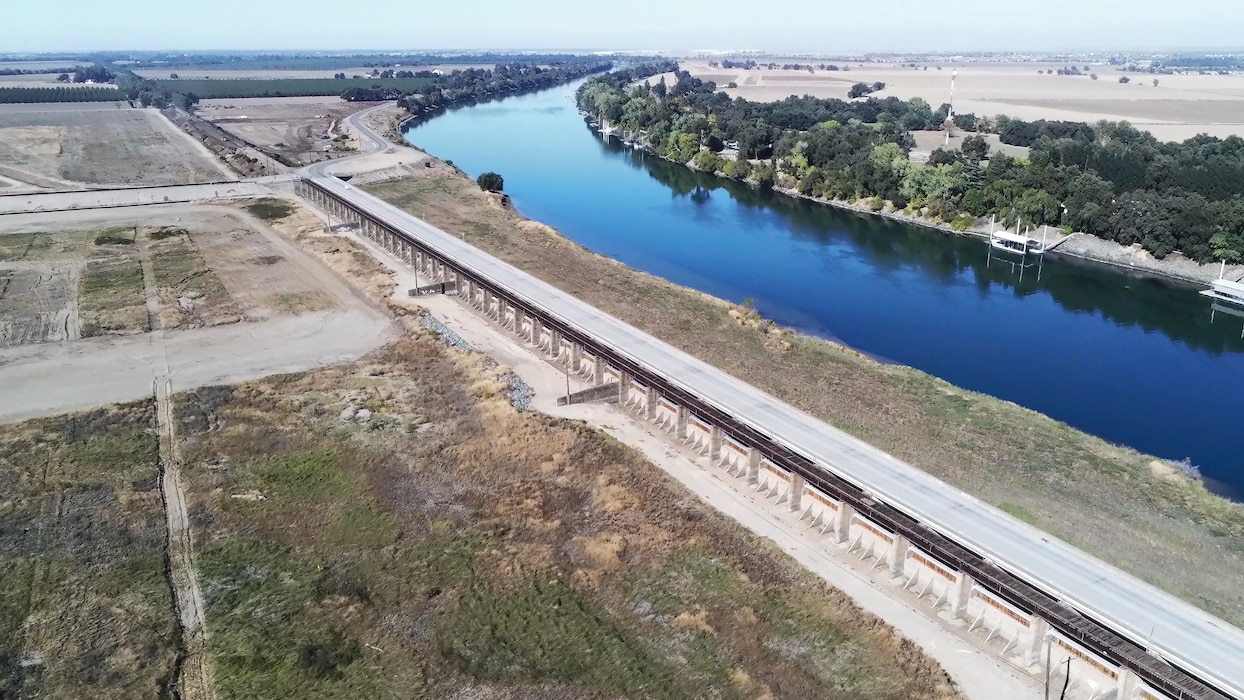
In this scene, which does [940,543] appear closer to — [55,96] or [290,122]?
[290,122]

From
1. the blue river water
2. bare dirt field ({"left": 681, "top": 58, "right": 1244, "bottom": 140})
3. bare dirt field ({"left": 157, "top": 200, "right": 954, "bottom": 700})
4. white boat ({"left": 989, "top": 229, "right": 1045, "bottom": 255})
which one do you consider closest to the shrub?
the blue river water

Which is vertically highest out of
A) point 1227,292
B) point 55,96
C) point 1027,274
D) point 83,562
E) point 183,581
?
point 55,96

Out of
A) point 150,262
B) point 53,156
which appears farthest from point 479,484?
point 53,156

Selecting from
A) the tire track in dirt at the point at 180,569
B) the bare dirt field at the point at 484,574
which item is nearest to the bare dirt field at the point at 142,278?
the tire track in dirt at the point at 180,569

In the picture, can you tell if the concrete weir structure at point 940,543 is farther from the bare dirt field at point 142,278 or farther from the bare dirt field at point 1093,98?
the bare dirt field at point 1093,98

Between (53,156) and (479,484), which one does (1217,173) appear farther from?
(53,156)

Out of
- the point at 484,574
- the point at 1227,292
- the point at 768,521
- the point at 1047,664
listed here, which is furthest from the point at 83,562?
the point at 1227,292

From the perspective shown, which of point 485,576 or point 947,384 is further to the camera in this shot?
point 947,384
